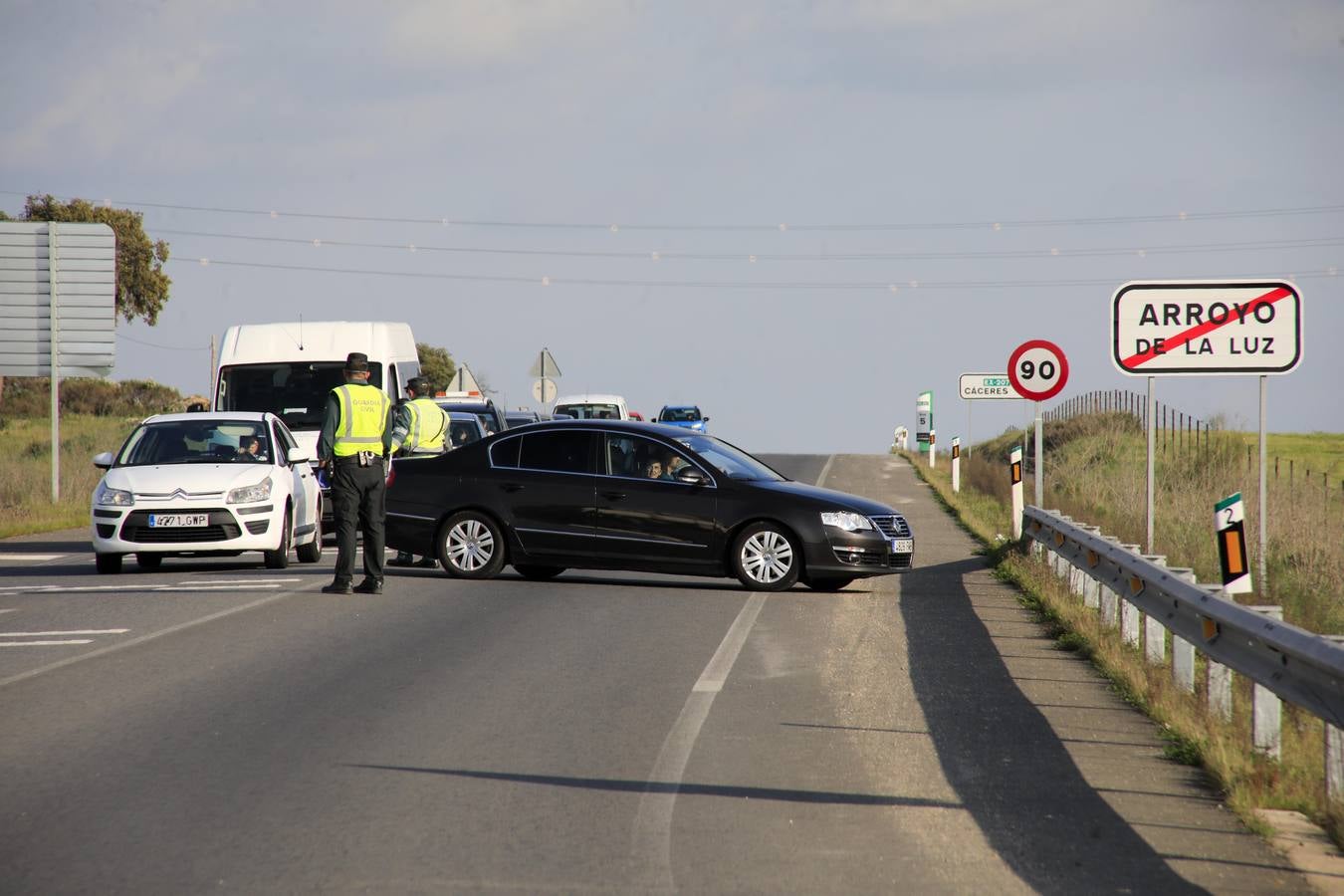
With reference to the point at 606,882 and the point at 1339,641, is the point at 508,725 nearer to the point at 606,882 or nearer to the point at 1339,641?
the point at 606,882

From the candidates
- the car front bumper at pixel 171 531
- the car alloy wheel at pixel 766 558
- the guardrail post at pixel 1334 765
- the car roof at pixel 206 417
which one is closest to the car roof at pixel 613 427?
the car alloy wheel at pixel 766 558

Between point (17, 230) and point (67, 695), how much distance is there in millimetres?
24052

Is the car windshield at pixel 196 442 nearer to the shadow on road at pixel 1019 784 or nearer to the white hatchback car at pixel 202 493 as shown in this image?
the white hatchback car at pixel 202 493

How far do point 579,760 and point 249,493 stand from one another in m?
10.2

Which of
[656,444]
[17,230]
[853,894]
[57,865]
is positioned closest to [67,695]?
[57,865]

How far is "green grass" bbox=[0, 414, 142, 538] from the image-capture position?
85.0 ft

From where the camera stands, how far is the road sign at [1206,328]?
541 inches

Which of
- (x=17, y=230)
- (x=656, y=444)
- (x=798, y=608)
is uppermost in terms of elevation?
(x=17, y=230)

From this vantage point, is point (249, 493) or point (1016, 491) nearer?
point (249, 493)

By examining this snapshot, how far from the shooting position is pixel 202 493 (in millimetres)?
16844

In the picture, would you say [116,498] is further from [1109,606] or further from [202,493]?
[1109,606]

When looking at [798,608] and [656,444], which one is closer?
[798,608]

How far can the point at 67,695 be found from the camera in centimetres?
945

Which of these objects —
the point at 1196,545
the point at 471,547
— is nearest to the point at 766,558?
the point at 471,547
